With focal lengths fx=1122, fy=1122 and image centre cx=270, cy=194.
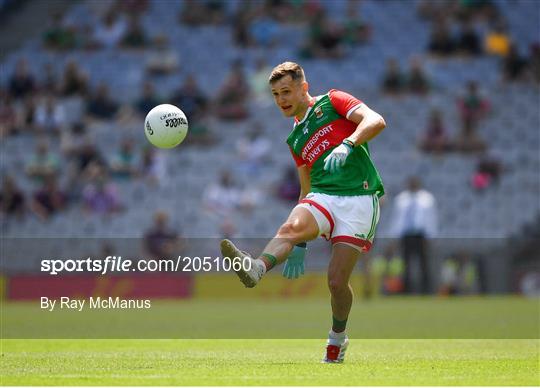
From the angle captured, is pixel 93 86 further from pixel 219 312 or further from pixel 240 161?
pixel 219 312

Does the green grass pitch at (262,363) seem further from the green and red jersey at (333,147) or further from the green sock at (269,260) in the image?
the green and red jersey at (333,147)

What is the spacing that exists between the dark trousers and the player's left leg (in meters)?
15.8

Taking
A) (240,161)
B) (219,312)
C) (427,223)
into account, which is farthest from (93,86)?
(219,312)

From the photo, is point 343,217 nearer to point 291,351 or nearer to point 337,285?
point 337,285

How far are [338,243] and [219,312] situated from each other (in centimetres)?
1042

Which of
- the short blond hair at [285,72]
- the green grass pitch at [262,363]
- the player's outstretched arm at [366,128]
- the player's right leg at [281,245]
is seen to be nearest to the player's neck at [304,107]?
the short blond hair at [285,72]

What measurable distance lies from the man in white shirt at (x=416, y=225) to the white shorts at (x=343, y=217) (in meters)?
15.1

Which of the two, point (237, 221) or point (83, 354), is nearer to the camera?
point (83, 354)

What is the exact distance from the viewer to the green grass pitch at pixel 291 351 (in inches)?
348

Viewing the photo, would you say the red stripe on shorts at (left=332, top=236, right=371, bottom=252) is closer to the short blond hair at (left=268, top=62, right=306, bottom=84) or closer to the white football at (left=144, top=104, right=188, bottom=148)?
the short blond hair at (left=268, top=62, right=306, bottom=84)

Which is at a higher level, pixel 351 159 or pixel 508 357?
pixel 351 159

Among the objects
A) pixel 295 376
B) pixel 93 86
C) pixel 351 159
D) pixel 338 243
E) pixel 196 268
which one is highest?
pixel 93 86

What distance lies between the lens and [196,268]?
26688mm

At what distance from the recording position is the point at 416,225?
25.9 meters
